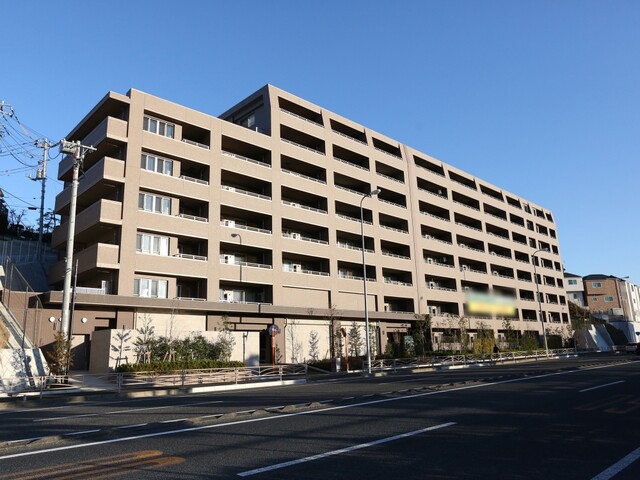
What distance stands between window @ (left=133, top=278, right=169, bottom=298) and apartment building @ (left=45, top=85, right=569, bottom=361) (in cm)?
8

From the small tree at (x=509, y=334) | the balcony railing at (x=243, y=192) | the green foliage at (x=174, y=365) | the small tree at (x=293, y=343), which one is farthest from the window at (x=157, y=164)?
the small tree at (x=509, y=334)

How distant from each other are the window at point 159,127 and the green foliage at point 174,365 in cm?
1706

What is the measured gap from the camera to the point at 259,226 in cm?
4150

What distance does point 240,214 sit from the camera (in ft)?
129

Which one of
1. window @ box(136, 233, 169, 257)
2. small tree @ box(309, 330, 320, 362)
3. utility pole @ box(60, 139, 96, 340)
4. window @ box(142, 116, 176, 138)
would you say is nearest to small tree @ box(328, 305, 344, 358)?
small tree @ box(309, 330, 320, 362)

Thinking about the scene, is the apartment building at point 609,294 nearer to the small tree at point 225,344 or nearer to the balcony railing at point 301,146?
the balcony railing at point 301,146

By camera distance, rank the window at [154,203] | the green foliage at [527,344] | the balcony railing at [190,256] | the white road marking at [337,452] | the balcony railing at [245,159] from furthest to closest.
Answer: the green foliage at [527,344] → the balcony railing at [245,159] → the balcony railing at [190,256] → the window at [154,203] → the white road marking at [337,452]

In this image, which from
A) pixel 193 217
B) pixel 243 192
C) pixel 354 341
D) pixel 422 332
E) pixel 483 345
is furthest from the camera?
pixel 483 345

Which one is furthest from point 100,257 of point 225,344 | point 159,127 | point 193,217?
point 159,127

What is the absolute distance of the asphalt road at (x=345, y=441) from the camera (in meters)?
6.10

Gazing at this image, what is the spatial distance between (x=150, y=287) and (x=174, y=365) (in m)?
7.40

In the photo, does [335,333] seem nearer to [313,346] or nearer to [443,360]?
[313,346]

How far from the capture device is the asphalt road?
6.10 m

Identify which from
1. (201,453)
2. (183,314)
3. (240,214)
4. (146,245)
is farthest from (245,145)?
(201,453)
